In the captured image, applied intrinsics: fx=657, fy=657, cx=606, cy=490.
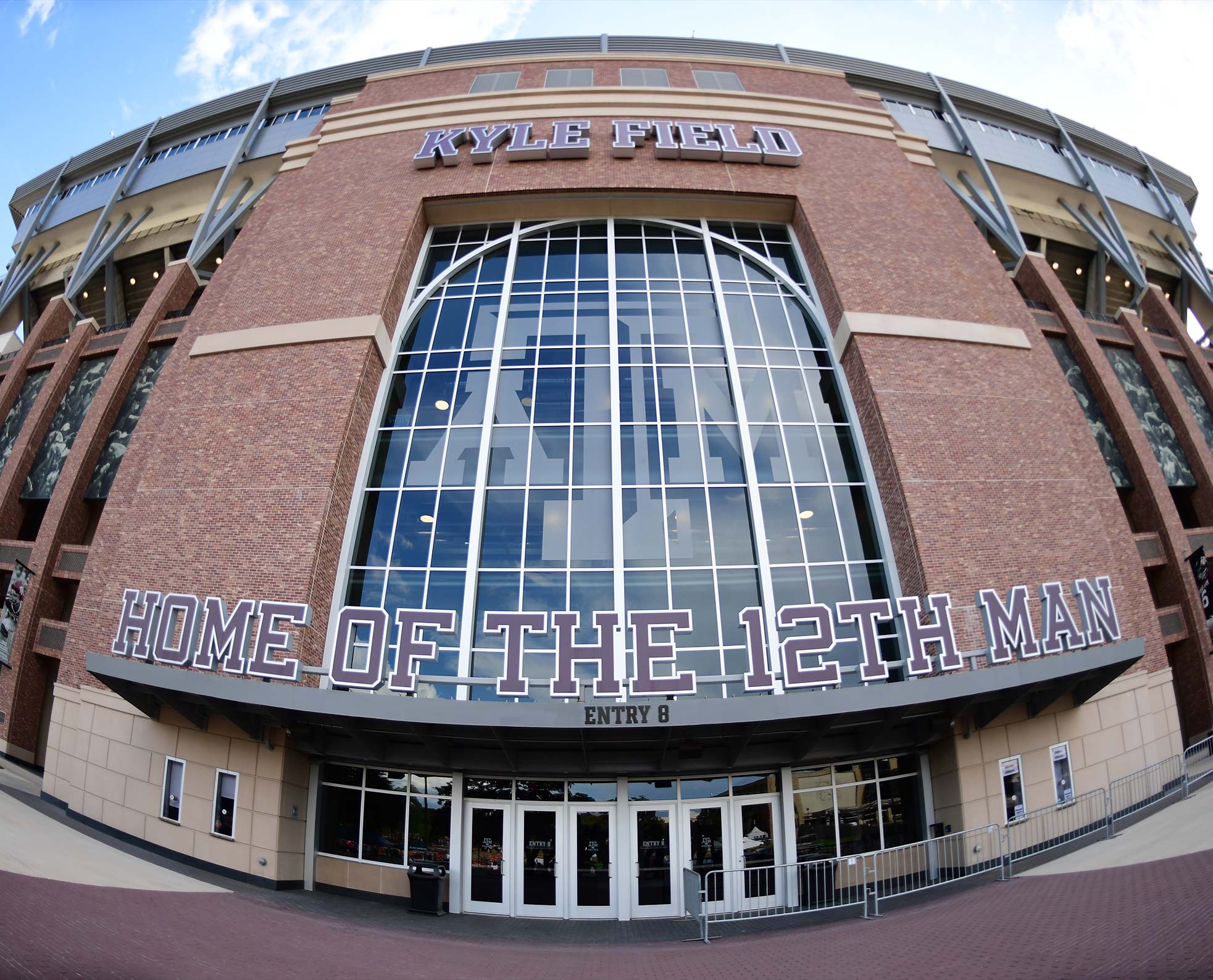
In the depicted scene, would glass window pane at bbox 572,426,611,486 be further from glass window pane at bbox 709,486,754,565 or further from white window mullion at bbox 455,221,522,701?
glass window pane at bbox 709,486,754,565

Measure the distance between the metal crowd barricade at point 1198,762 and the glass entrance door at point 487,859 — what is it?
15.3 m

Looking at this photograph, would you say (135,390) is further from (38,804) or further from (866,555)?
(866,555)

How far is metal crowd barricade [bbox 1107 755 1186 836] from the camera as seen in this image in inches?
572

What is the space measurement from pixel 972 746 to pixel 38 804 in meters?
21.6

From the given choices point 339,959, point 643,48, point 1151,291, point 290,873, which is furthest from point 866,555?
point 643,48

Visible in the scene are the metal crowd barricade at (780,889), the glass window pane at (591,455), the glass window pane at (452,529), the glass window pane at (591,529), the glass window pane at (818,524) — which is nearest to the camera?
the metal crowd barricade at (780,889)

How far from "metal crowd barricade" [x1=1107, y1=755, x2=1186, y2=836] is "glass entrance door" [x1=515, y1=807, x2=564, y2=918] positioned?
11.8 meters

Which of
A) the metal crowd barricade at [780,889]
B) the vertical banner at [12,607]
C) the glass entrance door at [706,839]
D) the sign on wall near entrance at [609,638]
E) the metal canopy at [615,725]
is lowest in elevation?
the metal crowd barricade at [780,889]

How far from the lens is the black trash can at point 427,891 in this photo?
13.2 metres

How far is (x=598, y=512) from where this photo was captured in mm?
16000

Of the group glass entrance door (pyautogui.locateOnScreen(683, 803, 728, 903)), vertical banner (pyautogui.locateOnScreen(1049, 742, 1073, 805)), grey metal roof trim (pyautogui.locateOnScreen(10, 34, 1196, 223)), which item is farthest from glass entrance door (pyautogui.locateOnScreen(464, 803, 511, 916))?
grey metal roof trim (pyautogui.locateOnScreen(10, 34, 1196, 223))

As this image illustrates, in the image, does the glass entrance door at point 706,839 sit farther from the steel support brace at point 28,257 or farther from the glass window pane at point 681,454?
the steel support brace at point 28,257

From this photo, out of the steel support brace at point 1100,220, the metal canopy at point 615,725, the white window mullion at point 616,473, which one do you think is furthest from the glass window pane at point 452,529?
the steel support brace at point 1100,220

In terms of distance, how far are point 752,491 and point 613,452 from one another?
360cm
